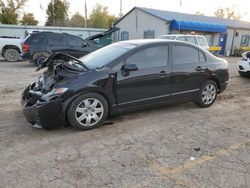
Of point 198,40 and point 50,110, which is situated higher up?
point 198,40

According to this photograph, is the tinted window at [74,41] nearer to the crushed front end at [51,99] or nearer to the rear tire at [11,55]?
the rear tire at [11,55]

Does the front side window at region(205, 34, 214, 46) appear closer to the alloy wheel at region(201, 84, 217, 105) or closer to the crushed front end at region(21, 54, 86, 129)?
the alloy wheel at region(201, 84, 217, 105)

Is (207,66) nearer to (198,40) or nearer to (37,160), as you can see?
(37,160)

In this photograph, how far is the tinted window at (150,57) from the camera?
4.64 m

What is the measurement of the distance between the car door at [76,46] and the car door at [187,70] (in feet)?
25.4

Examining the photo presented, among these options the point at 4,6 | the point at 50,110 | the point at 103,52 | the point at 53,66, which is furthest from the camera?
the point at 4,6

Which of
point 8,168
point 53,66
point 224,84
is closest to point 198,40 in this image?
point 224,84

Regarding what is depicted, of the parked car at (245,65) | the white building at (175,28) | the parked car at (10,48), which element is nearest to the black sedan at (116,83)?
the parked car at (245,65)

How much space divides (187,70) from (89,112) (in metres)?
2.37

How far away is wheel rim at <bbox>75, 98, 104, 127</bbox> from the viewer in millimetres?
4180

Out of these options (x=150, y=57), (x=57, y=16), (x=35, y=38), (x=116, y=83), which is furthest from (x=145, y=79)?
(x=57, y=16)

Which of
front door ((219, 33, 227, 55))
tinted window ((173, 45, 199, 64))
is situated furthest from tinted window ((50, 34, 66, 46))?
front door ((219, 33, 227, 55))

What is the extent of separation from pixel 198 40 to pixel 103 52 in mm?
9801

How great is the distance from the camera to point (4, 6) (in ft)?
112
